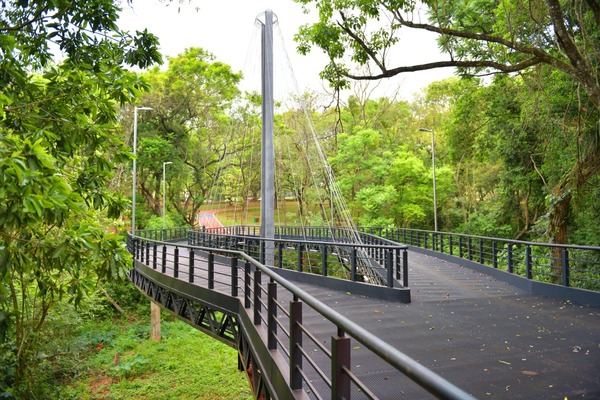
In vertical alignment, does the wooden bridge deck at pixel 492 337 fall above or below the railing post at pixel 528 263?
below

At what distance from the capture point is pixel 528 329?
6.04 meters

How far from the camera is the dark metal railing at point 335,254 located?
882 cm

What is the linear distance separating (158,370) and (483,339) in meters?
16.1

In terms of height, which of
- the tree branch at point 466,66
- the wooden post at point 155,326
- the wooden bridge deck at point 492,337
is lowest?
the wooden post at point 155,326

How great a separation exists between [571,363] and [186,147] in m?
36.8

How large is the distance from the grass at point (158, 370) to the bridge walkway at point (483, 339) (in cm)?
932

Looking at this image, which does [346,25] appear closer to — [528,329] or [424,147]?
[528,329]

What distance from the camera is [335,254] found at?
1006 centimetres

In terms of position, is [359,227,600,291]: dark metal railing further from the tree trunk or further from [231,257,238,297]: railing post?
[231,257,238,297]: railing post

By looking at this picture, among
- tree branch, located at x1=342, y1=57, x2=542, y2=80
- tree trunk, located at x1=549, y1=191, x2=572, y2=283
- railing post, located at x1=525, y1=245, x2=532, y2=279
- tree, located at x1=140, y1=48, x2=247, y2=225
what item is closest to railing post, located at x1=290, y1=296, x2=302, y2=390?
tree branch, located at x1=342, y1=57, x2=542, y2=80

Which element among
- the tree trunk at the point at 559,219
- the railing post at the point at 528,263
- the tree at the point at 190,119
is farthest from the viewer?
the tree at the point at 190,119

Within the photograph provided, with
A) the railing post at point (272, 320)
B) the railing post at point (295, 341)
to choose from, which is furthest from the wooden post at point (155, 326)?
the railing post at point (295, 341)

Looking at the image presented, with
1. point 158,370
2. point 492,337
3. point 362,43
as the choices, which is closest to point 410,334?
point 492,337

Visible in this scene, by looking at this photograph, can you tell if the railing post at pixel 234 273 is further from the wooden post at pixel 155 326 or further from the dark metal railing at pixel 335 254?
the wooden post at pixel 155 326
